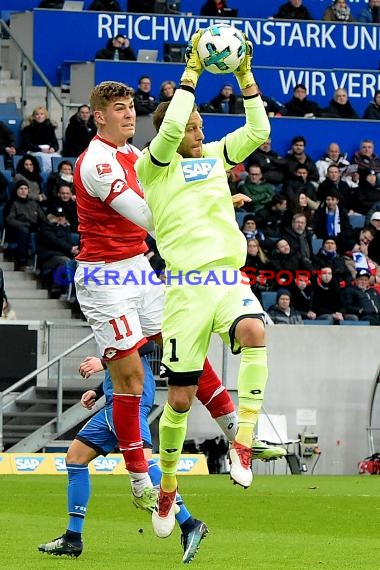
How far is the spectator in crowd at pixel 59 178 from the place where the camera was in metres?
22.0

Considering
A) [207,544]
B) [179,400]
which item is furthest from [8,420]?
[179,400]

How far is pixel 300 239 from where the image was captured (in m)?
22.2

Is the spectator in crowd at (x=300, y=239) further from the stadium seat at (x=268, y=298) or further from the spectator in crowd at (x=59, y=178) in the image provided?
the spectator in crowd at (x=59, y=178)

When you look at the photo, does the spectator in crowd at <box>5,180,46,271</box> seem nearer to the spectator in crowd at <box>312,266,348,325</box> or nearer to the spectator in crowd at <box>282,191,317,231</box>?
the spectator in crowd at <box>282,191,317,231</box>

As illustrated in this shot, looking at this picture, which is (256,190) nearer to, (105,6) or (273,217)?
(273,217)

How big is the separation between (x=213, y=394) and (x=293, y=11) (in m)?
19.8

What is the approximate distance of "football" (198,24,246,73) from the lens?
8.11m

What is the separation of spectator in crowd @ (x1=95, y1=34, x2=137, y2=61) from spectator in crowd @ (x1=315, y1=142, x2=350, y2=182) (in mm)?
3734

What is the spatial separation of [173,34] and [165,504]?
A: 19.1 metres

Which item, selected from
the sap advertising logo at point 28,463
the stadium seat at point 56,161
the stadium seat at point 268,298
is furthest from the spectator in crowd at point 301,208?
the sap advertising logo at point 28,463

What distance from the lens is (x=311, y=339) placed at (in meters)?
21.2

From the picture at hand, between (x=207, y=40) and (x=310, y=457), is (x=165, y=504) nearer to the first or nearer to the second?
(x=207, y=40)

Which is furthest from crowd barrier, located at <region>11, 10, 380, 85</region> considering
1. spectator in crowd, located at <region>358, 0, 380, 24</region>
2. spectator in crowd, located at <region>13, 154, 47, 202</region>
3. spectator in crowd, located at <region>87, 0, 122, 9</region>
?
spectator in crowd, located at <region>13, 154, 47, 202</region>

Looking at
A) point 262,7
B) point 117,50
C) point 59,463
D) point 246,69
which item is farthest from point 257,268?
point 246,69
